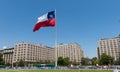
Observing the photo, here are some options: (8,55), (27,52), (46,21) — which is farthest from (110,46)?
(46,21)

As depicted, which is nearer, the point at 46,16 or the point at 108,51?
the point at 46,16

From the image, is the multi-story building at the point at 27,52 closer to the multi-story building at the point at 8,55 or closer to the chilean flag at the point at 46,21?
the multi-story building at the point at 8,55

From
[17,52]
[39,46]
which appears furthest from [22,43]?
[39,46]

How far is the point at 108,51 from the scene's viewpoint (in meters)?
174

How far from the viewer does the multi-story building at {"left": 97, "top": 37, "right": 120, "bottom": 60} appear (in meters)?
171

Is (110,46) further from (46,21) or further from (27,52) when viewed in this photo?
(46,21)

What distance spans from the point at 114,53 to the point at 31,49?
283 feet

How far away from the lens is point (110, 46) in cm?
17450

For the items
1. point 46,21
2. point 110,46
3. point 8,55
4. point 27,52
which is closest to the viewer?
point 46,21

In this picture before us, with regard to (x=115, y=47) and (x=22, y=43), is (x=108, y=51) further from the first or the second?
(x=22, y=43)

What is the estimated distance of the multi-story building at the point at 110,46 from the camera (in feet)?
562

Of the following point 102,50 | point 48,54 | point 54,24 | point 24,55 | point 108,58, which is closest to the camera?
point 54,24

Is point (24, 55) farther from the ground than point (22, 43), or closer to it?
closer to it

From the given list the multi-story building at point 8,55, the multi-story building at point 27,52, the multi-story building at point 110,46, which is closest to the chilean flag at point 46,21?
the multi-story building at point 27,52
